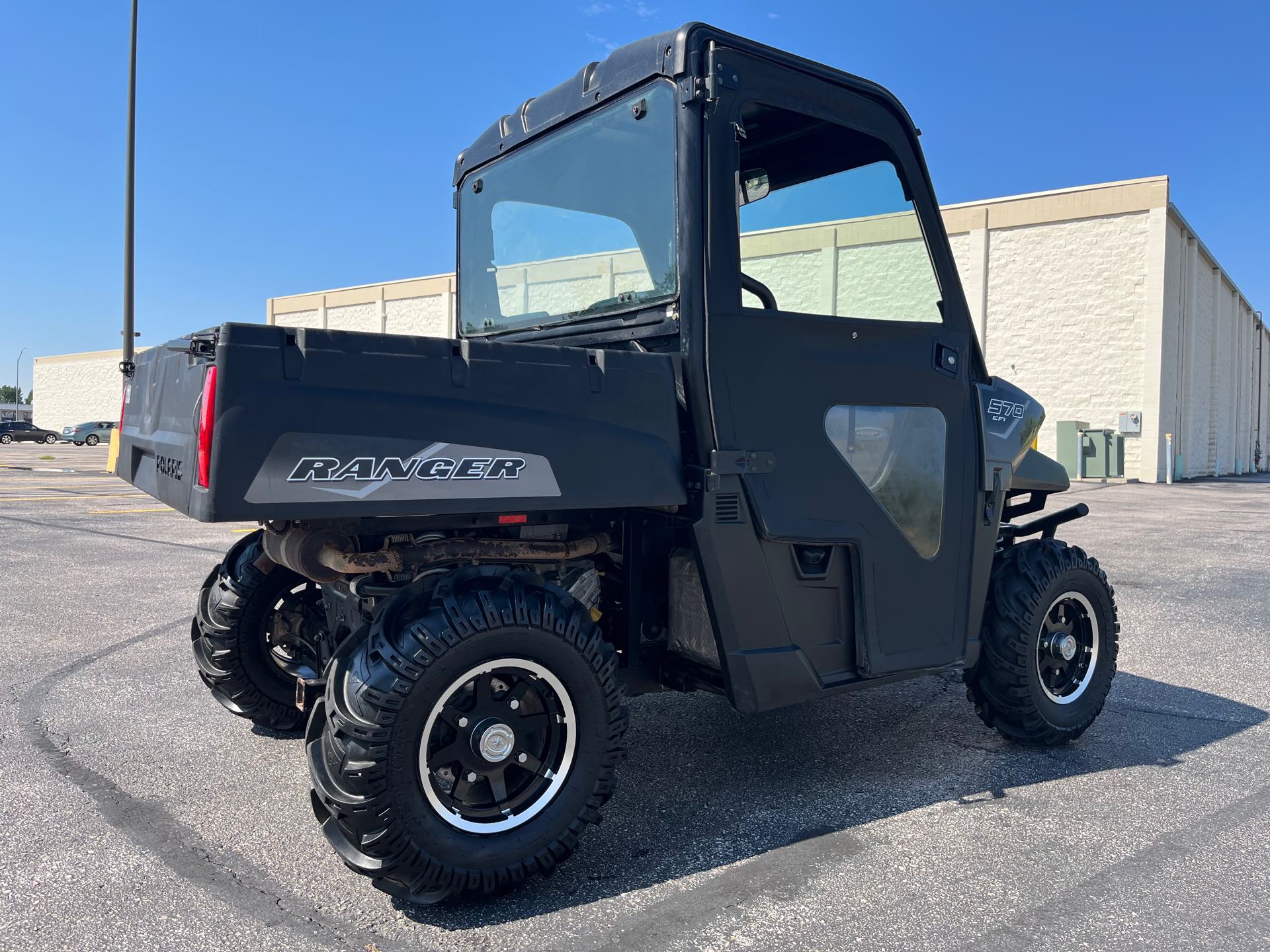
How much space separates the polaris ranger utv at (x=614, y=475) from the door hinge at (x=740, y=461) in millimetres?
11

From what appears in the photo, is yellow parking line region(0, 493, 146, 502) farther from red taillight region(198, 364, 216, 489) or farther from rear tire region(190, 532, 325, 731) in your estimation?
red taillight region(198, 364, 216, 489)

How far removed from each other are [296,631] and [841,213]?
112 inches

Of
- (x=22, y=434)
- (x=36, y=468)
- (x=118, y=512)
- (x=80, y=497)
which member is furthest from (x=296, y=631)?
Result: (x=22, y=434)

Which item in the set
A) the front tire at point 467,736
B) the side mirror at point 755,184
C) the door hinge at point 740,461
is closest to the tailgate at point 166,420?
the front tire at point 467,736

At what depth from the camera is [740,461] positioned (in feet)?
9.91

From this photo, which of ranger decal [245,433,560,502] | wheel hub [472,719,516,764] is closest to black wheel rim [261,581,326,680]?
Answer: wheel hub [472,719,516,764]

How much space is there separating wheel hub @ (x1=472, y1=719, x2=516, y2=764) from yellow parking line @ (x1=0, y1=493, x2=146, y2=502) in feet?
42.5

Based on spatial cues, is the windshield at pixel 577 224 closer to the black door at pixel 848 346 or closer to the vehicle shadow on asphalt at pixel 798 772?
the black door at pixel 848 346

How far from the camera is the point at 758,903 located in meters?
2.69

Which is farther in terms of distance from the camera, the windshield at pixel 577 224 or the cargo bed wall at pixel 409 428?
the windshield at pixel 577 224

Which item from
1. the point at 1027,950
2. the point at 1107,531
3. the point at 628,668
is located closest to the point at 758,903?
the point at 1027,950

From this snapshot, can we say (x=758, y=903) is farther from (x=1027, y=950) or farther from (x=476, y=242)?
(x=476, y=242)

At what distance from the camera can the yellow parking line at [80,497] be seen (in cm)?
1476

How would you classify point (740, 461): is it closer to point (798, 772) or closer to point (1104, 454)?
point (798, 772)
